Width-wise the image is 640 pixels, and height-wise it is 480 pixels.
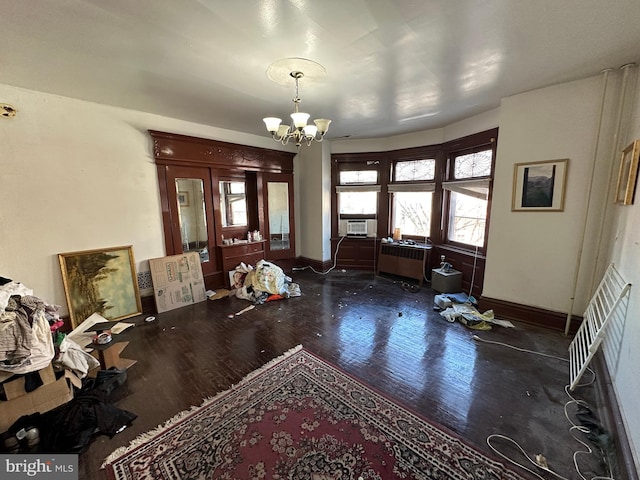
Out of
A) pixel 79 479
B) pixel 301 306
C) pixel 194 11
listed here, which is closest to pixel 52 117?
pixel 194 11

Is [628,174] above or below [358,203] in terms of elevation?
above

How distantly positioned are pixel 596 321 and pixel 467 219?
2.22 meters

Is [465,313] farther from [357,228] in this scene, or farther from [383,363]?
[357,228]

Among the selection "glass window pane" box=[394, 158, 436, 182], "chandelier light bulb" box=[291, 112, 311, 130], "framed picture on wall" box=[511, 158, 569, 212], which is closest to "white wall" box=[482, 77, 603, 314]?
"framed picture on wall" box=[511, 158, 569, 212]

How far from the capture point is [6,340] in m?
1.66

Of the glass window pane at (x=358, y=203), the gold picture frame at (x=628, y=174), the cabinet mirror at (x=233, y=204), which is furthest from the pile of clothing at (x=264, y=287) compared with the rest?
the gold picture frame at (x=628, y=174)

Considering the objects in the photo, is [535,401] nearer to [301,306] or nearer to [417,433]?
[417,433]

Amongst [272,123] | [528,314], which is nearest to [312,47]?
[272,123]

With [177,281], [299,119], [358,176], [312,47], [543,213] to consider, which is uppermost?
[312,47]

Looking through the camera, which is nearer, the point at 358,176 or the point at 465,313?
the point at 465,313

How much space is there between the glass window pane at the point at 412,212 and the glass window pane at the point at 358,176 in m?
0.57

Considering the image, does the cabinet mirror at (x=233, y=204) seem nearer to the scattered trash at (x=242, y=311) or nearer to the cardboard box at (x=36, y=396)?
the scattered trash at (x=242, y=311)

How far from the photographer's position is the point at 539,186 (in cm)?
293

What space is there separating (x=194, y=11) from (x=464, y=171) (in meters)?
4.05
